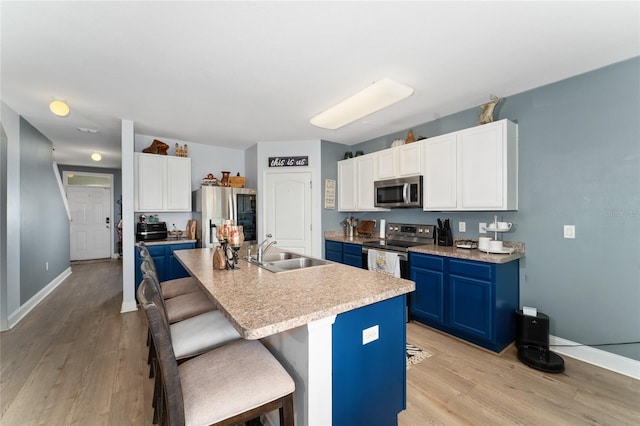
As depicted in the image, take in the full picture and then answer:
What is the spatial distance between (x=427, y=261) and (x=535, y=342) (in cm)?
109

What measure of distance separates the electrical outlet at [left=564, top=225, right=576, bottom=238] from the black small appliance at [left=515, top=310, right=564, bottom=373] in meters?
0.75

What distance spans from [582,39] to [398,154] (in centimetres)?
192

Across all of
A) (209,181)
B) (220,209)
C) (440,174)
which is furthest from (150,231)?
(440,174)

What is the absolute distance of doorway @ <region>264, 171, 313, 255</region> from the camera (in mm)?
4375

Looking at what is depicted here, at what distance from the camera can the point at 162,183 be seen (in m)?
3.94

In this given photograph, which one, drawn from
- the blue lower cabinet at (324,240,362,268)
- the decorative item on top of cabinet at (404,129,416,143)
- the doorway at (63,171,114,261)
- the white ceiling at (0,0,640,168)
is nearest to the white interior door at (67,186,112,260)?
the doorway at (63,171,114,261)

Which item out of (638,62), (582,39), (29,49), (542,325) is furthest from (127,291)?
(638,62)

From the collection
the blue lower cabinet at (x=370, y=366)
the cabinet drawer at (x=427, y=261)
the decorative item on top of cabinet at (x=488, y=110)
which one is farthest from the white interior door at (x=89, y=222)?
the decorative item on top of cabinet at (x=488, y=110)

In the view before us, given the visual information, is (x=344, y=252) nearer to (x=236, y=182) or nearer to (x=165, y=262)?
(x=236, y=182)

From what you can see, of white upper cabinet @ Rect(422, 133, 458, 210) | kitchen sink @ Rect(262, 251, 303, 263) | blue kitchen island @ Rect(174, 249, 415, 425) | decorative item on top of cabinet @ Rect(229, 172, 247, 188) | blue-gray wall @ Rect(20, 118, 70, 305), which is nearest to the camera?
blue kitchen island @ Rect(174, 249, 415, 425)

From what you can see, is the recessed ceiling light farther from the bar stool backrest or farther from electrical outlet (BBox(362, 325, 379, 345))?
electrical outlet (BBox(362, 325, 379, 345))

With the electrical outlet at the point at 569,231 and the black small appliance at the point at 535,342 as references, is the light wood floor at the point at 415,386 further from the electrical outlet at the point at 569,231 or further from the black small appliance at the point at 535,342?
the electrical outlet at the point at 569,231

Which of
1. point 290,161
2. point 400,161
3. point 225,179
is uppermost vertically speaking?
point 290,161

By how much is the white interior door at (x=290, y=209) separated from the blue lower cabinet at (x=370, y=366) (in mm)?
2953
